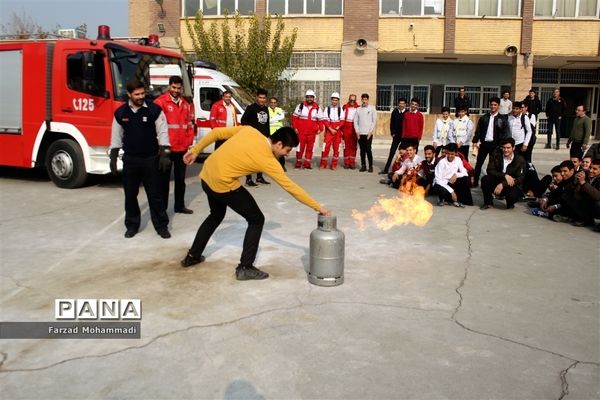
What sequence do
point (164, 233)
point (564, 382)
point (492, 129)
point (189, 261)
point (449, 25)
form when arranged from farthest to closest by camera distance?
1. point (449, 25)
2. point (492, 129)
3. point (164, 233)
4. point (189, 261)
5. point (564, 382)

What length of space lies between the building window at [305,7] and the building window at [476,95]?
655cm

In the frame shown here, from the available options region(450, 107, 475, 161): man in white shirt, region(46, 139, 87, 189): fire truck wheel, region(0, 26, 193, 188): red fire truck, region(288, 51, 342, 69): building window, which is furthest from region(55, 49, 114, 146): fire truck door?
region(288, 51, 342, 69): building window

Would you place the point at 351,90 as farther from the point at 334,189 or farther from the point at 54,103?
the point at 54,103

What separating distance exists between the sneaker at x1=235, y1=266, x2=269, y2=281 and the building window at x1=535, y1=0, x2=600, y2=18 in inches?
870

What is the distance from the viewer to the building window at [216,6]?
23.9 m

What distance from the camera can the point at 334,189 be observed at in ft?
35.9

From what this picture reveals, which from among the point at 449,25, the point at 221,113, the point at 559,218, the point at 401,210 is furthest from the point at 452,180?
the point at 449,25

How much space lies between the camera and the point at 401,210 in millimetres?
9289

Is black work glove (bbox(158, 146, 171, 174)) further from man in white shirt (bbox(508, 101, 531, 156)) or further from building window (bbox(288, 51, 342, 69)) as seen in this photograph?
building window (bbox(288, 51, 342, 69))

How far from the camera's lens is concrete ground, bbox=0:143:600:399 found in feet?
11.7

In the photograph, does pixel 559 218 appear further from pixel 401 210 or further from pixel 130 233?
pixel 130 233

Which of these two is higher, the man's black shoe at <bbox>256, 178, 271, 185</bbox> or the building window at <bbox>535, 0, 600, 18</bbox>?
the building window at <bbox>535, 0, 600, 18</bbox>

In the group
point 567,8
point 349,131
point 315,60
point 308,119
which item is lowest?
point 349,131

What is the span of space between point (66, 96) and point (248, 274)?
20.7 ft
